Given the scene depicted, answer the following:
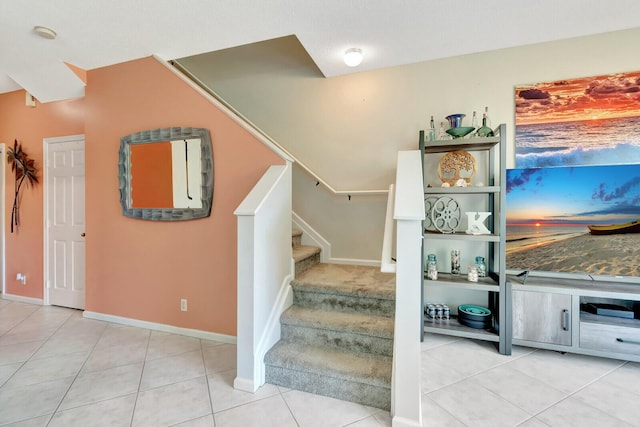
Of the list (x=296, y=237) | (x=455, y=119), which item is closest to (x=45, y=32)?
(x=296, y=237)

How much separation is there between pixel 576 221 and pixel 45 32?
4.80 meters

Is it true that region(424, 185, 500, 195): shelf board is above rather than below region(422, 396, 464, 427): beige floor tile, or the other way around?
above

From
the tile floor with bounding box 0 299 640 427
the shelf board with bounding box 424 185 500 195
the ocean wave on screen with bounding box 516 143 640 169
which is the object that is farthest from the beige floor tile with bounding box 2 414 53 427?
the ocean wave on screen with bounding box 516 143 640 169

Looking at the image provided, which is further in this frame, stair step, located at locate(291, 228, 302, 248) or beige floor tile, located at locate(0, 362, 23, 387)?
stair step, located at locate(291, 228, 302, 248)

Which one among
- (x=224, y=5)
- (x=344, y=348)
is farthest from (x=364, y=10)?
(x=344, y=348)

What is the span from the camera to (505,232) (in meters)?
2.47

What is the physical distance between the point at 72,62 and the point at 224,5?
2.10 metres

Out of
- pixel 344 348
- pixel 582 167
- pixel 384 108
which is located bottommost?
pixel 344 348

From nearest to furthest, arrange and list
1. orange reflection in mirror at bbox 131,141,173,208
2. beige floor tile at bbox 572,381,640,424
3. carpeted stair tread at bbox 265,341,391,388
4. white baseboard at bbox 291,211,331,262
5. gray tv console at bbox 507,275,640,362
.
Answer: beige floor tile at bbox 572,381,640,424
carpeted stair tread at bbox 265,341,391,388
gray tv console at bbox 507,275,640,362
orange reflection in mirror at bbox 131,141,173,208
white baseboard at bbox 291,211,331,262

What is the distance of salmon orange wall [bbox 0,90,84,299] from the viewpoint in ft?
11.9

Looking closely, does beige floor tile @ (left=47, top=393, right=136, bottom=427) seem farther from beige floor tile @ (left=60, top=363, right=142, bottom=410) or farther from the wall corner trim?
the wall corner trim

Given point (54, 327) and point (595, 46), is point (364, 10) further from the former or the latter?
point (54, 327)

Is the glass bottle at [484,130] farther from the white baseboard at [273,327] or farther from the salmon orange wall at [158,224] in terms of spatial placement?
the white baseboard at [273,327]

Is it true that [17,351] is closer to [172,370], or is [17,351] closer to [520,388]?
[172,370]
